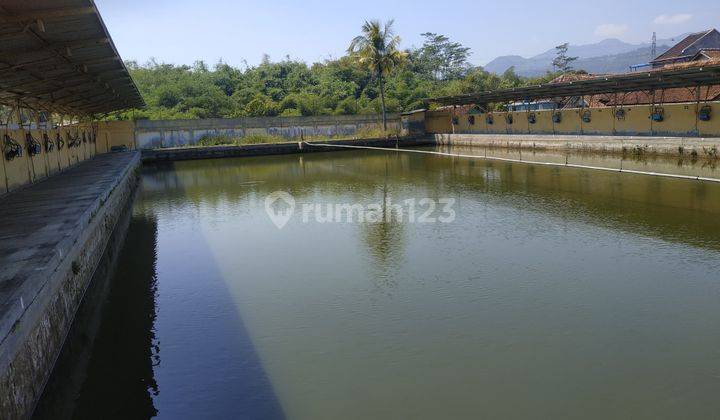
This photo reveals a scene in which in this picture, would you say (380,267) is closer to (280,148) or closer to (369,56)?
(280,148)

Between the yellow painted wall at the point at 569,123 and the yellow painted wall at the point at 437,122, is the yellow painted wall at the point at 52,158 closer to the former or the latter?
the yellow painted wall at the point at 569,123

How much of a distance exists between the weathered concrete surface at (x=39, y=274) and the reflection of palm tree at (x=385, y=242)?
446 centimetres

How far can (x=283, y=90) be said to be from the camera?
54.4 m

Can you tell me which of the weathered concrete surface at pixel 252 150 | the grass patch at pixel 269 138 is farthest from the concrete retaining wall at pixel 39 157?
the grass patch at pixel 269 138

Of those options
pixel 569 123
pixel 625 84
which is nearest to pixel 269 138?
pixel 569 123

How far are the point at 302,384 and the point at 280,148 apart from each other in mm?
33322

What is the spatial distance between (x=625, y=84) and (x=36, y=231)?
77.6 ft

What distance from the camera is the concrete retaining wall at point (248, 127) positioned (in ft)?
123

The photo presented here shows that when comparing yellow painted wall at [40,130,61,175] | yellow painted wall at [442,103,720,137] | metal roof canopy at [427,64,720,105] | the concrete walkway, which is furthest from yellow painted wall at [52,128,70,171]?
yellow painted wall at [442,103,720,137]

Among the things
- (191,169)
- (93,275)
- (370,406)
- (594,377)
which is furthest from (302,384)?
(191,169)

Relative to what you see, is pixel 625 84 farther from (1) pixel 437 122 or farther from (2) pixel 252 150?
(2) pixel 252 150

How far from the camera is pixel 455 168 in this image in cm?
2492

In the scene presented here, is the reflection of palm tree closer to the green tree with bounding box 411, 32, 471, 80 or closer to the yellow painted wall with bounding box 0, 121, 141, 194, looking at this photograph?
the yellow painted wall with bounding box 0, 121, 141, 194

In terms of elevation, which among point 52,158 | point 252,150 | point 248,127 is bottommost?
point 252,150
